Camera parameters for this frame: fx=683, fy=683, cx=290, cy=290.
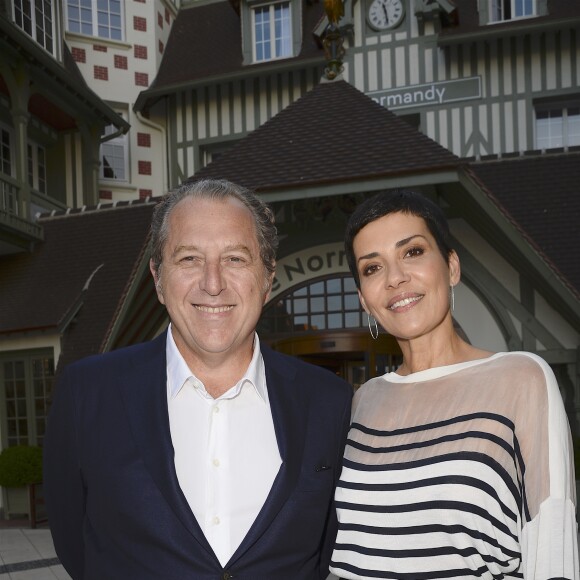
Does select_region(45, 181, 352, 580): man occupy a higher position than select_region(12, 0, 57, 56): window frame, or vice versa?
select_region(12, 0, 57, 56): window frame

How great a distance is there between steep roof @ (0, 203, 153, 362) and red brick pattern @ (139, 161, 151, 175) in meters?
4.06

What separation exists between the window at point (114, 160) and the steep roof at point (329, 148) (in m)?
7.92

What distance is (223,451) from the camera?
87.3 inches

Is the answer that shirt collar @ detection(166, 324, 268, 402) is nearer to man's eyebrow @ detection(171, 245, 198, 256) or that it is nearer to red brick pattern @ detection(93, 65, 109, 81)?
man's eyebrow @ detection(171, 245, 198, 256)

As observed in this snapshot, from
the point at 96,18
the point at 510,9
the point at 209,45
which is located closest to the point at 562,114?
the point at 510,9

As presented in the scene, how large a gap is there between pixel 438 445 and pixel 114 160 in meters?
14.6

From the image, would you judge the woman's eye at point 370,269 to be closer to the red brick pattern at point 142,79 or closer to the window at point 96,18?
the red brick pattern at point 142,79

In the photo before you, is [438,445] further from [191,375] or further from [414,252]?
[191,375]

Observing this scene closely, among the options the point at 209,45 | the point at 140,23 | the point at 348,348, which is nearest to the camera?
the point at 348,348

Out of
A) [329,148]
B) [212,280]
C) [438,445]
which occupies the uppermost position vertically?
[329,148]

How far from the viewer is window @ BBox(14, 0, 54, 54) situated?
503 inches

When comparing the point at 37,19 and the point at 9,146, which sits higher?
the point at 37,19

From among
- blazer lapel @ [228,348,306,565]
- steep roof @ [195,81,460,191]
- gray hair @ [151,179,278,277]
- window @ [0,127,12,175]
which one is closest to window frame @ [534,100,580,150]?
steep roof @ [195,81,460,191]

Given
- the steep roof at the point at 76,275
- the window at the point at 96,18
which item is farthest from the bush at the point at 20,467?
the window at the point at 96,18
